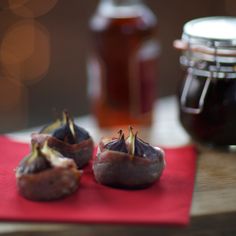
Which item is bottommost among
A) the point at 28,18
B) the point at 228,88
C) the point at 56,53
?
the point at 56,53

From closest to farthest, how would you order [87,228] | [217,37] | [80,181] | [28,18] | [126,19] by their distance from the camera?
1. [87,228]
2. [80,181]
3. [217,37]
4. [126,19]
5. [28,18]

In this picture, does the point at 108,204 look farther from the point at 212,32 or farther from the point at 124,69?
the point at 124,69

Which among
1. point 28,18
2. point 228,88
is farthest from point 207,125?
point 28,18

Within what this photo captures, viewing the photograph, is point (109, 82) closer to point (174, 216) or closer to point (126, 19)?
point (126, 19)

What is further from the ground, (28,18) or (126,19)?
(126,19)

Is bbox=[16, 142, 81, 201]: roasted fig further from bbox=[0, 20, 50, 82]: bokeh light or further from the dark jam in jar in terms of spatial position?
bbox=[0, 20, 50, 82]: bokeh light

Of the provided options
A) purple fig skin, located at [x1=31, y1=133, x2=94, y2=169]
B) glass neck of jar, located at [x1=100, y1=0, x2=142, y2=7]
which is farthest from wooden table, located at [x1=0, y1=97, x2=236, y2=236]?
glass neck of jar, located at [x1=100, y1=0, x2=142, y2=7]

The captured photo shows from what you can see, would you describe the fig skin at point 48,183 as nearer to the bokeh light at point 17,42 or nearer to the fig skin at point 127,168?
the fig skin at point 127,168
